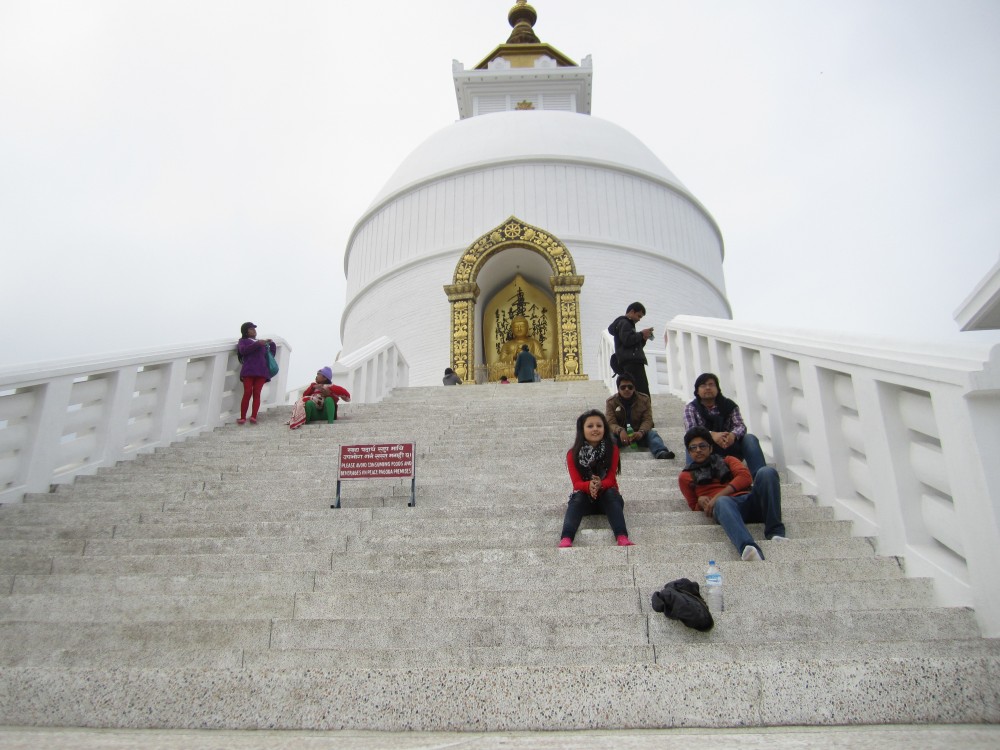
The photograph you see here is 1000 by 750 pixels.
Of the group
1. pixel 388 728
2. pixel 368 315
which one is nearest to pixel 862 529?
pixel 388 728

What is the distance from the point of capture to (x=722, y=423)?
15.0 feet

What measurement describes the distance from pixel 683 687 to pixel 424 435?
4.41 meters

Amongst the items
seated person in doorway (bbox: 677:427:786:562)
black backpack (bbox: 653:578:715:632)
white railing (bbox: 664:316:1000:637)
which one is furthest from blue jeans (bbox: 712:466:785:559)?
black backpack (bbox: 653:578:715:632)

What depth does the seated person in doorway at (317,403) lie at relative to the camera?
23.3 feet

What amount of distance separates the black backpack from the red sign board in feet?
6.69

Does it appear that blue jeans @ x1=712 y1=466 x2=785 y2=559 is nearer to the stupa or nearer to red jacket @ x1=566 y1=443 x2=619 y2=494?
red jacket @ x1=566 y1=443 x2=619 y2=494

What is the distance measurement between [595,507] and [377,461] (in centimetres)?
140

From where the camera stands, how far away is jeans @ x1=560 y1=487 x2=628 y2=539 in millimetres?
3598

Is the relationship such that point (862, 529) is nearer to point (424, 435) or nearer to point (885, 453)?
point (885, 453)

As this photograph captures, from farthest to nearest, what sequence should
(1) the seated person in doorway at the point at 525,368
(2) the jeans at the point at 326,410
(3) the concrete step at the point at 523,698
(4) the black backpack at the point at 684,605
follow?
1. (1) the seated person in doorway at the point at 525,368
2. (2) the jeans at the point at 326,410
3. (4) the black backpack at the point at 684,605
4. (3) the concrete step at the point at 523,698

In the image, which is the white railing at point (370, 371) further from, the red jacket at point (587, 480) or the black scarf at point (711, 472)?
the black scarf at point (711, 472)

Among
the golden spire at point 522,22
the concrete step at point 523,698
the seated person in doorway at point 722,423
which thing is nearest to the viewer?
the concrete step at point 523,698

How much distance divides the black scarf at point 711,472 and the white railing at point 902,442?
0.65m

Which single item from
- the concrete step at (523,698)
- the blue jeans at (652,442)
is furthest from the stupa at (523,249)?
the concrete step at (523,698)
